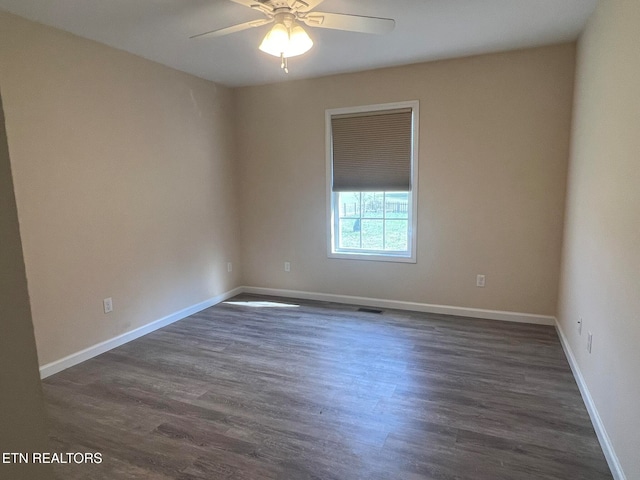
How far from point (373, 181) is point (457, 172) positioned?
87 cm

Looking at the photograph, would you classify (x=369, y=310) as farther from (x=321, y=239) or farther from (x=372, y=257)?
(x=321, y=239)

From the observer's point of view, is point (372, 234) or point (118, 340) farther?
point (372, 234)

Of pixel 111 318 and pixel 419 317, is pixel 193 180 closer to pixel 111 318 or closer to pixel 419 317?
pixel 111 318

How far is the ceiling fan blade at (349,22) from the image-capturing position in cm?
215

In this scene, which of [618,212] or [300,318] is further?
[300,318]

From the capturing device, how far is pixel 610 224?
198 cm

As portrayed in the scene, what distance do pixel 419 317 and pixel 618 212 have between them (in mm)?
2249

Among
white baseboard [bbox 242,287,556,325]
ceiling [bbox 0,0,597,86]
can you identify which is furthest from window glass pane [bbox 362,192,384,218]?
ceiling [bbox 0,0,597,86]

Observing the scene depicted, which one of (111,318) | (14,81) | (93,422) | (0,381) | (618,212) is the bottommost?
(93,422)

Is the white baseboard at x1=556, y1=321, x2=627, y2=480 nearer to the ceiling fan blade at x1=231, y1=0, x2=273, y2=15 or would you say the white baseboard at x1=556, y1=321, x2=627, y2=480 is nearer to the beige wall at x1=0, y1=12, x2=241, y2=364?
the ceiling fan blade at x1=231, y1=0, x2=273, y2=15

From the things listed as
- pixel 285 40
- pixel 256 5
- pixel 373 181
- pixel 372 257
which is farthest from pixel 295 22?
pixel 372 257

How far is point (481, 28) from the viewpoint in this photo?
113 inches

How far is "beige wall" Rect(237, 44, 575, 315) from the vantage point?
11.1ft

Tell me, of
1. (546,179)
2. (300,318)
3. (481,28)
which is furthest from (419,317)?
(481,28)
